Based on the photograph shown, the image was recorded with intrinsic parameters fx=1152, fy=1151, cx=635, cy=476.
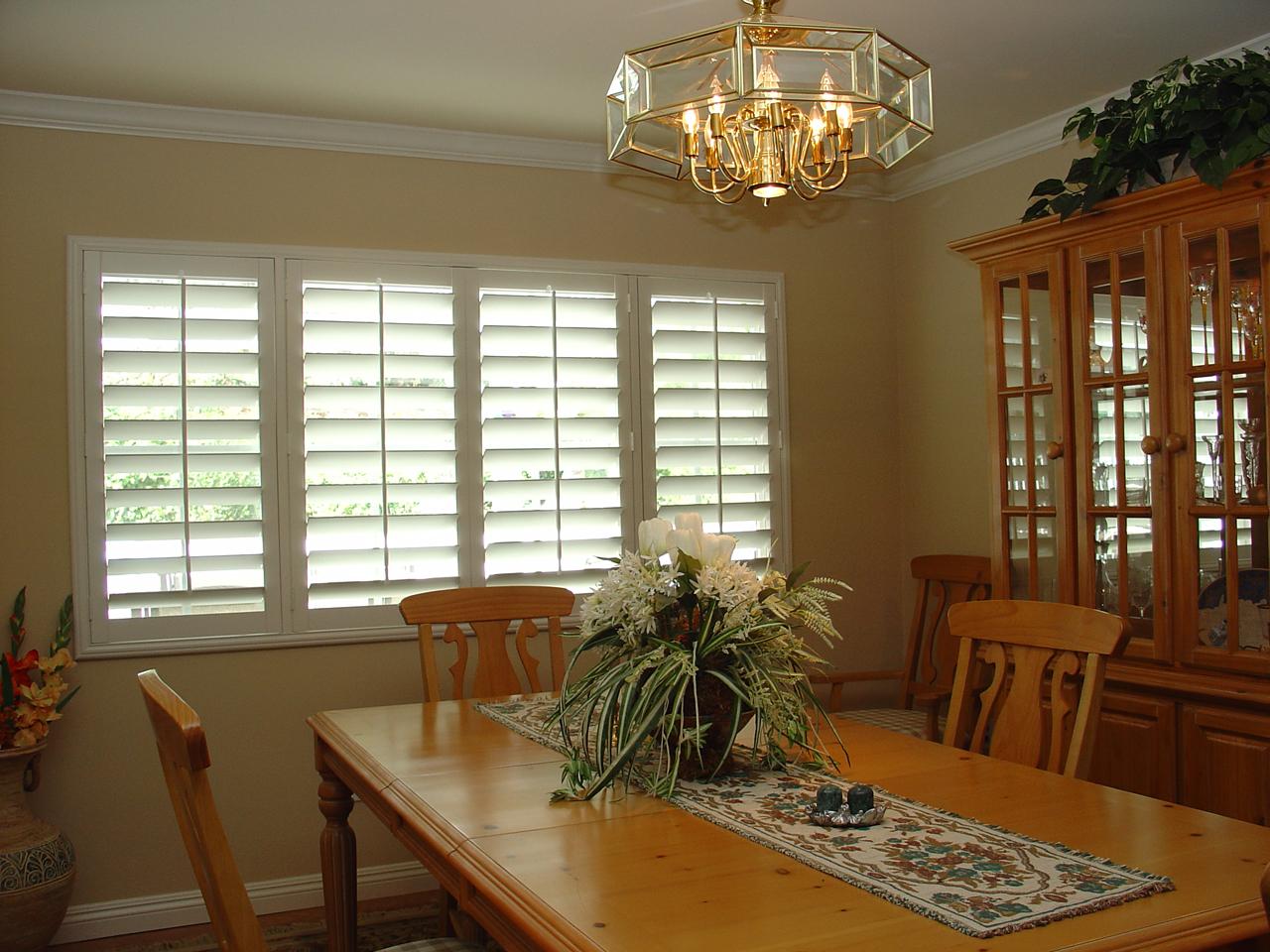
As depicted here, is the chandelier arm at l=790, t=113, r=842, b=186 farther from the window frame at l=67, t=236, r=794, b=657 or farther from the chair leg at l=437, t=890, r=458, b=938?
the chair leg at l=437, t=890, r=458, b=938

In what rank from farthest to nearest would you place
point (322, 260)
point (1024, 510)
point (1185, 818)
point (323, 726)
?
point (322, 260), point (1024, 510), point (323, 726), point (1185, 818)

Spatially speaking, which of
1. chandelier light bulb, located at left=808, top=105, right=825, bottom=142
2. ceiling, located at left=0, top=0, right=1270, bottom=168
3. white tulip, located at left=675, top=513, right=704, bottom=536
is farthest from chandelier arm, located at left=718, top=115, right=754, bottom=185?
white tulip, located at left=675, top=513, right=704, bottom=536

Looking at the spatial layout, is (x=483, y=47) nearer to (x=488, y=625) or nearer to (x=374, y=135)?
(x=374, y=135)

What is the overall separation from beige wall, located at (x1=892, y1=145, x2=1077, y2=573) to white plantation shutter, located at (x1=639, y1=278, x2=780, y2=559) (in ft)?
1.93

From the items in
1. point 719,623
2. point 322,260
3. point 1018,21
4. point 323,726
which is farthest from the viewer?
point 322,260

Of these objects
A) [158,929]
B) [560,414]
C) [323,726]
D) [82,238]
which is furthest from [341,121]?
[158,929]

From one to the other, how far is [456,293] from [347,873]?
77.6 inches

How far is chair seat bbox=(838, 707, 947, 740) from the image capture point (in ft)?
12.1

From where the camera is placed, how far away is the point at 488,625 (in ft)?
10.4

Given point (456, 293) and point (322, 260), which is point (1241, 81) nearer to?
point (456, 293)

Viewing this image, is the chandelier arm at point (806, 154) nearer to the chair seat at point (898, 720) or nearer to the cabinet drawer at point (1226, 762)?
the cabinet drawer at point (1226, 762)

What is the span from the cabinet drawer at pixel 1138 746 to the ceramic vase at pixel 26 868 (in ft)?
9.15

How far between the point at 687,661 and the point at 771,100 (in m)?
0.95

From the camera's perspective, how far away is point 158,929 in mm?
3510
